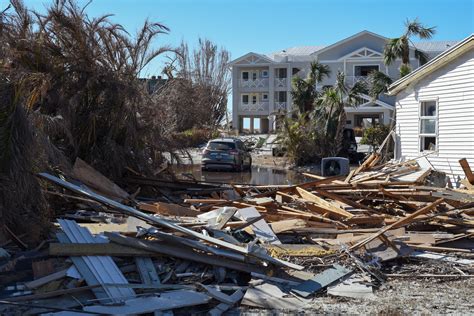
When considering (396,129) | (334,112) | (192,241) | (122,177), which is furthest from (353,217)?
(334,112)

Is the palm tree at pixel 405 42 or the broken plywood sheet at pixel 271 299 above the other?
the palm tree at pixel 405 42

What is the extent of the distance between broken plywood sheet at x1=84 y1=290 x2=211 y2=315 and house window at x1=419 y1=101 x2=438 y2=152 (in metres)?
13.6

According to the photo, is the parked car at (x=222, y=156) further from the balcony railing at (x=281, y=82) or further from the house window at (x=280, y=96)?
the house window at (x=280, y=96)

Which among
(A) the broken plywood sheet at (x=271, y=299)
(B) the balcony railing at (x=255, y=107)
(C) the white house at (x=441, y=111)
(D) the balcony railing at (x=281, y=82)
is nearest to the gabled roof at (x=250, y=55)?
(D) the balcony railing at (x=281, y=82)

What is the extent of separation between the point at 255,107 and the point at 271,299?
59.5 m

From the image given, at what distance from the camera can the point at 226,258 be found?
6.57m

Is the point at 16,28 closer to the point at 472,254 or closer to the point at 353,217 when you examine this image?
the point at 353,217

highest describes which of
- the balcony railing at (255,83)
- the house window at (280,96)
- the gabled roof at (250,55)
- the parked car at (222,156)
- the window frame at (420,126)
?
the gabled roof at (250,55)

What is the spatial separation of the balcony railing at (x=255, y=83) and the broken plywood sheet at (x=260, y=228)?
5602 cm

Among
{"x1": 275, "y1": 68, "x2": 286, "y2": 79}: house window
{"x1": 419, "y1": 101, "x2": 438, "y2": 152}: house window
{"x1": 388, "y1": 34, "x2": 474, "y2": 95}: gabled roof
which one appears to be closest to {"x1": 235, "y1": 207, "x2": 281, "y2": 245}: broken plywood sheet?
{"x1": 388, "y1": 34, "x2": 474, "y2": 95}: gabled roof

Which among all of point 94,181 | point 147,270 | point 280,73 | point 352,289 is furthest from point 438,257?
point 280,73

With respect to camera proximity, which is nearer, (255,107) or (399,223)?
(399,223)

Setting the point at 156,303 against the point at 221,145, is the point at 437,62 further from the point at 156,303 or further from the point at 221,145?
the point at 156,303

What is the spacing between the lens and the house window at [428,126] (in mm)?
17594
